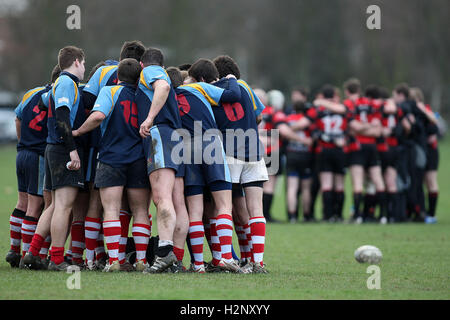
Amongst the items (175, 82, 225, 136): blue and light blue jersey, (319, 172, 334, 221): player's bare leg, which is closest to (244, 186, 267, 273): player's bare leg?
(175, 82, 225, 136): blue and light blue jersey

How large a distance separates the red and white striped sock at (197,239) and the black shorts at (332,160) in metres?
7.90

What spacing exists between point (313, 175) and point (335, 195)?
0.75 metres

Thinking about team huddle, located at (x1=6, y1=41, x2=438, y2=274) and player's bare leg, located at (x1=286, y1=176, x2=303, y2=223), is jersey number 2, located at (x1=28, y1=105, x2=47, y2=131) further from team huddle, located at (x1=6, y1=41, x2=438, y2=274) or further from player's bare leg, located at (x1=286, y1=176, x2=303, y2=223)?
player's bare leg, located at (x1=286, y1=176, x2=303, y2=223)

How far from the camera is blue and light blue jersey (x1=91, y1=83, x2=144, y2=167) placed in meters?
8.04

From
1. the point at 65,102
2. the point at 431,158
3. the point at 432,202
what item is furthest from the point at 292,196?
the point at 65,102

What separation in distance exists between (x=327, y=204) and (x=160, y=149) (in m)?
8.57

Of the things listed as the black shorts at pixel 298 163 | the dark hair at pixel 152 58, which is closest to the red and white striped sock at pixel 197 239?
the dark hair at pixel 152 58

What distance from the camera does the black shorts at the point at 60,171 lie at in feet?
26.1

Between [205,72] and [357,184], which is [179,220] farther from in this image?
[357,184]

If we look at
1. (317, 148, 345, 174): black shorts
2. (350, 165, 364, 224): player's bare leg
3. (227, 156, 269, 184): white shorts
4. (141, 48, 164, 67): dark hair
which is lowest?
(350, 165, 364, 224): player's bare leg

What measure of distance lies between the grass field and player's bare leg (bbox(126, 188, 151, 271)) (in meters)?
0.58

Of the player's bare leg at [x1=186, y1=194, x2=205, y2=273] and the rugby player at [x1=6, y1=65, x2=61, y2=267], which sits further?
the rugby player at [x1=6, y1=65, x2=61, y2=267]

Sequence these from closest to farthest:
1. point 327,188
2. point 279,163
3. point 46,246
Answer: point 46,246, point 327,188, point 279,163

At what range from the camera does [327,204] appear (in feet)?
52.2
